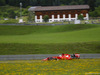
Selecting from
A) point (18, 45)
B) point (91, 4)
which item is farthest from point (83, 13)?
point (18, 45)

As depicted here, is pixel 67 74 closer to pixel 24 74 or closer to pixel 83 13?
pixel 24 74

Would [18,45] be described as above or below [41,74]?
below

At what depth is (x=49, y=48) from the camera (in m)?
40.4

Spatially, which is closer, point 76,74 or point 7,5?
point 76,74

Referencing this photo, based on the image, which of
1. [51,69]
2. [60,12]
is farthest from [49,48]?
[60,12]

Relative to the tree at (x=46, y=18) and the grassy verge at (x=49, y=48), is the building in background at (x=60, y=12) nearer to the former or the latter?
the tree at (x=46, y=18)

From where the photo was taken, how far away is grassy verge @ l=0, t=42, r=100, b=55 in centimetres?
3898

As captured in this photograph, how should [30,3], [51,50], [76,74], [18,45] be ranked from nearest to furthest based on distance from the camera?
[76,74] → [51,50] → [18,45] → [30,3]

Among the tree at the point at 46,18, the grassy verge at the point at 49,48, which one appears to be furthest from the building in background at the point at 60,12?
the grassy verge at the point at 49,48

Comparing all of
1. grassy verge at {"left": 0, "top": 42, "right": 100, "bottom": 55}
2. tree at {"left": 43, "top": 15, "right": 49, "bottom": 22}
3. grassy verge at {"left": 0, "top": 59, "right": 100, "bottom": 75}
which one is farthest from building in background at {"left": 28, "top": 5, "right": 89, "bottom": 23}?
grassy verge at {"left": 0, "top": 59, "right": 100, "bottom": 75}

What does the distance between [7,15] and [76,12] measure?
40.8 m

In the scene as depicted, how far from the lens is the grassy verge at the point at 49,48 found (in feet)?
128

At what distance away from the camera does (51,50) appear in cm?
3959

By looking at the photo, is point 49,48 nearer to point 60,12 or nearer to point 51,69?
point 51,69
